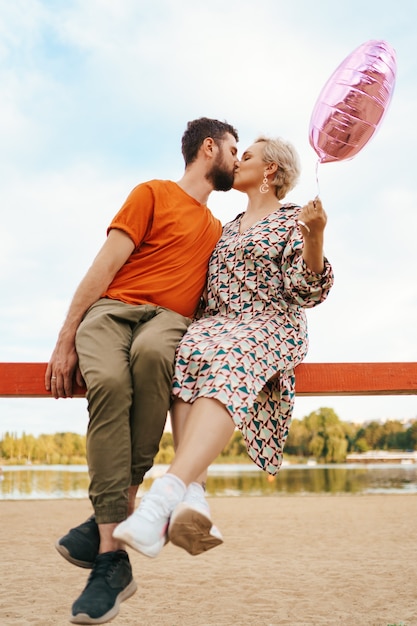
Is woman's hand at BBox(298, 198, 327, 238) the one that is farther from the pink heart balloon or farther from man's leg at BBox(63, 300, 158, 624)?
man's leg at BBox(63, 300, 158, 624)

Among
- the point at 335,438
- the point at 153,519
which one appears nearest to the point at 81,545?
the point at 153,519

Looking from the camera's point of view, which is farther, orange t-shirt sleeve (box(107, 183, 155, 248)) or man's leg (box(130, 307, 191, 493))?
orange t-shirt sleeve (box(107, 183, 155, 248))

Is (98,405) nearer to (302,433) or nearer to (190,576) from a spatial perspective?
(190,576)

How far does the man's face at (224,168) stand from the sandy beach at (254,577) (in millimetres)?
5092

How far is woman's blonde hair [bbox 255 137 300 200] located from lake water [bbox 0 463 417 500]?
2404 centimetres

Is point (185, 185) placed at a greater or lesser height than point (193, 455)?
greater

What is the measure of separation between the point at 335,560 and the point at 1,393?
1037 cm

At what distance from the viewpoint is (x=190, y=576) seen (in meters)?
10.2

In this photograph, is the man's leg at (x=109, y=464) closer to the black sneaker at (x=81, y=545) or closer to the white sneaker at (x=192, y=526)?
the black sneaker at (x=81, y=545)

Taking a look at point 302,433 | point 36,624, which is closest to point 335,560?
point 36,624

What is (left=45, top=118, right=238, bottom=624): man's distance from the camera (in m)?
2.38

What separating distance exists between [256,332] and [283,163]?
40.9 inches

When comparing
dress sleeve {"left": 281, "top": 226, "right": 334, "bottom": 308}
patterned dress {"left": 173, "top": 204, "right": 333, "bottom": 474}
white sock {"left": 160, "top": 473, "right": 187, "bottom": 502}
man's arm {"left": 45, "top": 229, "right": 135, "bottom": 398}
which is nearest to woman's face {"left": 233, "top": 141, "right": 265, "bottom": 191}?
patterned dress {"left": 173, "top": 204, "right": 333, "bottom": 474}

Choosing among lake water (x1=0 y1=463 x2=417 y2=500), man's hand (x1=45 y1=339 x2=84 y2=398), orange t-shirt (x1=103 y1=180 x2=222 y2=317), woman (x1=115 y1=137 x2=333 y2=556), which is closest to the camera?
woman (x1=115 y1=137 x2=333 y2=556)
